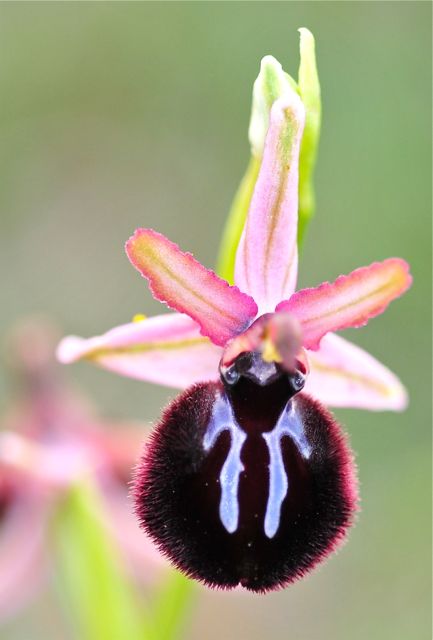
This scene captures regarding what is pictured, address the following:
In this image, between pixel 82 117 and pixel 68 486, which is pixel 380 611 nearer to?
pixel 68 486

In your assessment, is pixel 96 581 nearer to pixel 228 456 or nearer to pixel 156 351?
pixel 156 351

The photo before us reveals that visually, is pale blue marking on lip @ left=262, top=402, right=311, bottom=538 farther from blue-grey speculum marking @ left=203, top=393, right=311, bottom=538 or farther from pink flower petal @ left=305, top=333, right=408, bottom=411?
pink flower petal @ left=305, top=333, right=408, bottom=411

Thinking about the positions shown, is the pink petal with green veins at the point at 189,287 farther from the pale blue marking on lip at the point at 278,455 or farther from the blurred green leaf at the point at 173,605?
the blurred green leaf at the point at 173,605

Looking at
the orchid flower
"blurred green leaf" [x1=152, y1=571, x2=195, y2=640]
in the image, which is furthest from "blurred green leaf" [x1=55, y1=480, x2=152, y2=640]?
the orchid flower

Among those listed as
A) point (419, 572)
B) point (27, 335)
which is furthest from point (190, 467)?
point (419, 572)

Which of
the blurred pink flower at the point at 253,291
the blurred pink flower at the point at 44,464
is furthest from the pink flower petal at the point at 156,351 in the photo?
the blurred pink flower at the point at 44,464

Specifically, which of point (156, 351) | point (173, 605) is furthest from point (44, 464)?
point (156, 351)

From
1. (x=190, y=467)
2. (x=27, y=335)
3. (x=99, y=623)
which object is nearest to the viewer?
(x=190, y=467)
